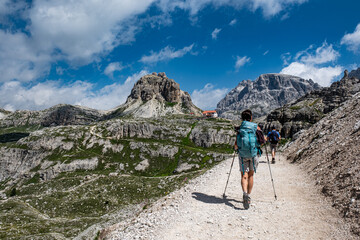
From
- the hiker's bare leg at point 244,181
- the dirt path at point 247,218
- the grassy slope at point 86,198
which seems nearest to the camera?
the dirt path at point 247,218

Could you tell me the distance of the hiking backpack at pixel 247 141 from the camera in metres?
10.6

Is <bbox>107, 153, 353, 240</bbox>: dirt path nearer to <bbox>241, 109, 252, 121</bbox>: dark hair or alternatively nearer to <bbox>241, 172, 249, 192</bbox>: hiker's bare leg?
<bbox>241, 172, 249, 192</bbox>: hiker's bare leg

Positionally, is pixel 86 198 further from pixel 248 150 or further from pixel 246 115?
pixel 246 115

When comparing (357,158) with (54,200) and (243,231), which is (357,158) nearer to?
(243,231)

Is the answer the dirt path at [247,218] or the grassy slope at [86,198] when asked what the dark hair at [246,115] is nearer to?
the dirt path at [247,218]

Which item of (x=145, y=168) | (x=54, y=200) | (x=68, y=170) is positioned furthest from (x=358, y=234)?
(x=68, y=170)

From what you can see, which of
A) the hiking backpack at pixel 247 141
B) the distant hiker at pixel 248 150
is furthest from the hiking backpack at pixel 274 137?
the hiking backpack at pixel 247 141

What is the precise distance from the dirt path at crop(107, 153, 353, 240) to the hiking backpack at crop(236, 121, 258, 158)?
2.80m

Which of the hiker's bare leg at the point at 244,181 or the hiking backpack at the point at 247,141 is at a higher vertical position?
the hiking backpack at the point at 247,141

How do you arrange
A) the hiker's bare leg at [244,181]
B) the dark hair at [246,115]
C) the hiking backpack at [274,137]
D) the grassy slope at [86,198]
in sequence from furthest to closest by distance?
the grassy slope at [86,198]
the hiking backpack at [274,137]
the dark hair at [246,115]
the hiker's bare leg at [244,181]

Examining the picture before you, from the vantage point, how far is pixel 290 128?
170 meters

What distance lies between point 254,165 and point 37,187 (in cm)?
17354

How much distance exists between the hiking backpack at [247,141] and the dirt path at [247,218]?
2.80 m

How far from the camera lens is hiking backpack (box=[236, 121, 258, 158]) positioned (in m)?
10.6
